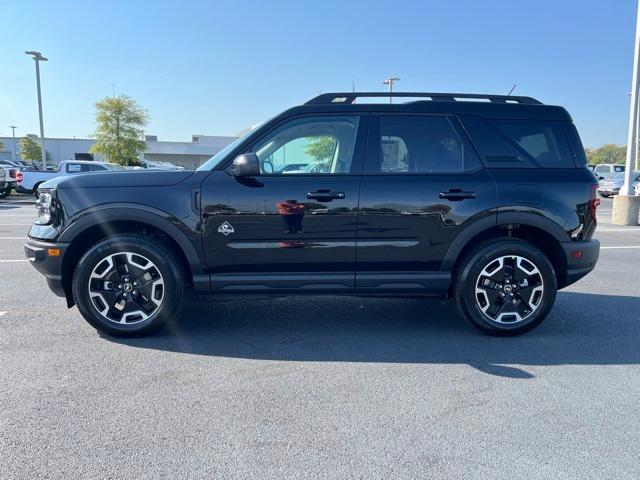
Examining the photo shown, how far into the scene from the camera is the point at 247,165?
375 centimetres

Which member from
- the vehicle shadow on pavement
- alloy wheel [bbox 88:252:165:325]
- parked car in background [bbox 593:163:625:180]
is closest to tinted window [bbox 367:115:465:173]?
the vehicle shadow on pavement

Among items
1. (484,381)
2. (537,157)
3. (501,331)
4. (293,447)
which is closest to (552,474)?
(484,381)

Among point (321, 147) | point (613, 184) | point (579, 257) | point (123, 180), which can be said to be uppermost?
point (321, 147)

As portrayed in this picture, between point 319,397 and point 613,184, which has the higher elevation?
point 613,184

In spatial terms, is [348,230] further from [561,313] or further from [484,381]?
[561,313]

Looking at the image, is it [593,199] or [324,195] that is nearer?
[324,195]

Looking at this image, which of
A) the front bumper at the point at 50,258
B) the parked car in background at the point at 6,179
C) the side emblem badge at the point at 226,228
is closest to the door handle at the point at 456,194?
the side emblem badge at the point at 226,228

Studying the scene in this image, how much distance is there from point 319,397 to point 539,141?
2973 millimetres

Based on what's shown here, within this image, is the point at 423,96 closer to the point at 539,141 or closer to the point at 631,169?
the point at 539,141

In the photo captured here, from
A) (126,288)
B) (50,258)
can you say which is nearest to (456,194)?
(126,288)

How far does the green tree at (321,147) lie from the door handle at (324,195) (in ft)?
1.22

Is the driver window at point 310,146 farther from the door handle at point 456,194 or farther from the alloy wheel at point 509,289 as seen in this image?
the alloy wheel at point 509,289

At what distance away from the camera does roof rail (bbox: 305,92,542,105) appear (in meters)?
4.25

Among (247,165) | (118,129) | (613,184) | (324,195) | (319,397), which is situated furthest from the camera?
(118,129)
